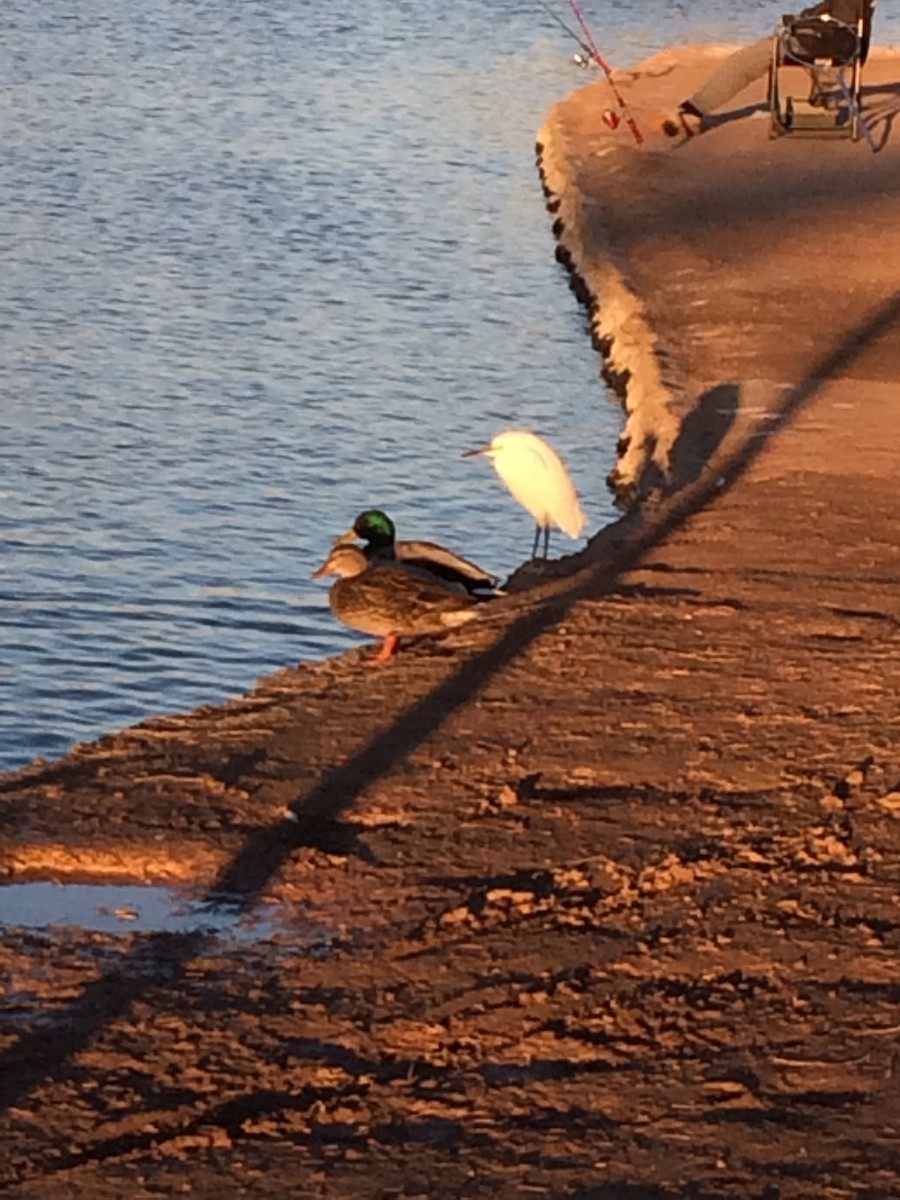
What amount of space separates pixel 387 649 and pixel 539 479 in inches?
63.4

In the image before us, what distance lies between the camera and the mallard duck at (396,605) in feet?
27.8

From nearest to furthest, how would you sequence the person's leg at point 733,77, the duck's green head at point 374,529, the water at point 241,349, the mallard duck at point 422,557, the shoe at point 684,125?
the mallard duck at point 422,557 → the duck's green head at point 374,529 → the water at point 241,349 → the person's leg at point 733,77 → the shoe at point 684,125

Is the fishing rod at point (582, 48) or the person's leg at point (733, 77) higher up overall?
the person's leg at point (733, 77)

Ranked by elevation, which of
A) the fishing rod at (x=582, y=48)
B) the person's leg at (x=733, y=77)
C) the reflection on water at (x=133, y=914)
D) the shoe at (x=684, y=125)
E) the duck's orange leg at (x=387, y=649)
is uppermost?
the reflection on water at (x=133, y=914)

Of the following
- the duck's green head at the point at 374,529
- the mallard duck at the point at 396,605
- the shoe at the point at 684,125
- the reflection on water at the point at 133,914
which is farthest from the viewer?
the shoe at the point at 684,125

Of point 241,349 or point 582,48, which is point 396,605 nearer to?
point 241,349

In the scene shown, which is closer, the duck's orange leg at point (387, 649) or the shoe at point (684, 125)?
the duck's orange leg at point (387, 649)

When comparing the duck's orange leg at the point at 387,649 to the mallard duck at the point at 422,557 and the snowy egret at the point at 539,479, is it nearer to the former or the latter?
the mallard duck at the point at 422,557

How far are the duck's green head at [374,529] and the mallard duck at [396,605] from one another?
581mm

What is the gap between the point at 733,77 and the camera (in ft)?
68.7

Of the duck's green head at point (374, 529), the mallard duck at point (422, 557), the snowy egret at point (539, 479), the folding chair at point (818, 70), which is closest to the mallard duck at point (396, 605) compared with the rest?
the mallard duck at point (422, 557)

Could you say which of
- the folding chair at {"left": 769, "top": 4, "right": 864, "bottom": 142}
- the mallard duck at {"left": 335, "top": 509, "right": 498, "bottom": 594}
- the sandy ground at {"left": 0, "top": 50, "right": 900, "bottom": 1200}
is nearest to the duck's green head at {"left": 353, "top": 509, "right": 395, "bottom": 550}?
the mallard duck at {"left": 335, "top": 509, "right": 498, "bottom": 594}

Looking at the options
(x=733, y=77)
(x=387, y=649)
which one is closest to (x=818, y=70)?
(x=733, y=77)

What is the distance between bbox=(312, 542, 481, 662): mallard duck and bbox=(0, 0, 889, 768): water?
4.12ft
